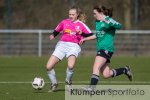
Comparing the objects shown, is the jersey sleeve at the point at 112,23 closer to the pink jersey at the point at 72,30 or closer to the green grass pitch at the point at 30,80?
the pink jersey at the point at 72,30

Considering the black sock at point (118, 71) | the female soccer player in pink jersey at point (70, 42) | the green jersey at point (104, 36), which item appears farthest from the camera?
the female soccer player in pink jersey at point (70, 42)

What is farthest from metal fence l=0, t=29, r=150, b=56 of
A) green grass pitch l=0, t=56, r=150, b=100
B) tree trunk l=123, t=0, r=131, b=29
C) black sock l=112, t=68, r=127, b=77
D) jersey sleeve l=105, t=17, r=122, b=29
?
jersey sleeve l=105, t=17, r=122, b=29

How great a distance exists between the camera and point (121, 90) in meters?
11.8

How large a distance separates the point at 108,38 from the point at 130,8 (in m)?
20.7

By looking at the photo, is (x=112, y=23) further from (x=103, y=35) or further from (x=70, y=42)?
(x=70, y=42)

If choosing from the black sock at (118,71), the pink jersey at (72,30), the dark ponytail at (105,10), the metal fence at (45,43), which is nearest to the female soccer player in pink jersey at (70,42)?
the pink jersey at (72,30)

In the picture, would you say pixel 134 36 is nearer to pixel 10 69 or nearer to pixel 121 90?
pixel 10 69

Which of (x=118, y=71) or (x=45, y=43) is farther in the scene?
(x=45, y=43)

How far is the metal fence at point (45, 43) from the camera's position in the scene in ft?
98.5

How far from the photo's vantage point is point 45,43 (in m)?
30.3

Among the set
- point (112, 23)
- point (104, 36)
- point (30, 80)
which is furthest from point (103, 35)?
point (30, 80)

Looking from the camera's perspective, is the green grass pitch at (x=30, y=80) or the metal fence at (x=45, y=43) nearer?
the green grass pitch at (x=30, y=80)

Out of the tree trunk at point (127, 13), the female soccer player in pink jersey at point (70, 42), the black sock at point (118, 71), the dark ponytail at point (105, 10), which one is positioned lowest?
the black sock at point (118, 71)

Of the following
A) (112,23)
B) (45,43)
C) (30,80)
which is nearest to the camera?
(112,23)
